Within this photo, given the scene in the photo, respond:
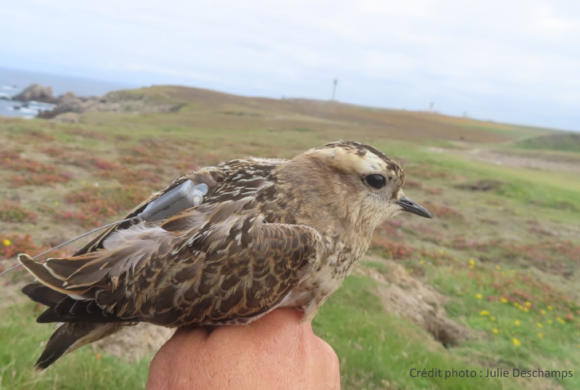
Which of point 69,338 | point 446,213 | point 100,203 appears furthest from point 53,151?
point 446,213

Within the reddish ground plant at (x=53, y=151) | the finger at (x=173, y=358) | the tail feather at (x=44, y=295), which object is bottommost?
the reddish ground plant at (x=53, y=151)

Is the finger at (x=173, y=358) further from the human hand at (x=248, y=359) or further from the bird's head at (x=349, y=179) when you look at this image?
the bird's head at (x=349, y=179)

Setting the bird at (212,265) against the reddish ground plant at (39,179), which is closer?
the bird at (212,265)

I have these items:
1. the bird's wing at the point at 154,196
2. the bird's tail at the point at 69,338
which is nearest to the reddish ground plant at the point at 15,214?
the bird's wing at the point at 154,196

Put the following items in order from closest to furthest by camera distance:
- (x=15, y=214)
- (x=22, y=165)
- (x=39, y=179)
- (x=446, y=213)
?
(x=15, y=214)
(x=39, y=179)
(x=22, y=165)
(x=446, y=213)

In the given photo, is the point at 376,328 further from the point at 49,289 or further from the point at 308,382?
the point at 49,289

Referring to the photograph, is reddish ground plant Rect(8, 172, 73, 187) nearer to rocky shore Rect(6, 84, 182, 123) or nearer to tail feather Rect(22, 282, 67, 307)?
tail feather Rect(22, 282, 67, 307)

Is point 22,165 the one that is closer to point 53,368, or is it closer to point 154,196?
point 53,368

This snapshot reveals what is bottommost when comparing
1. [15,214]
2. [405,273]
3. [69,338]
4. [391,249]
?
[391,249]
